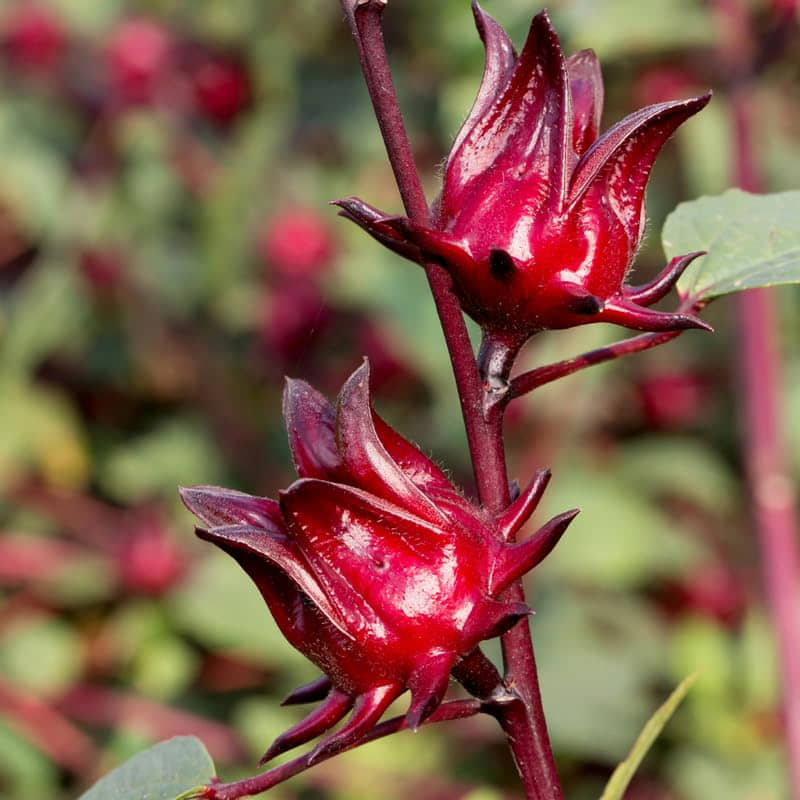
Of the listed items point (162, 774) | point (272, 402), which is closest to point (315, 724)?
point (162, 774)

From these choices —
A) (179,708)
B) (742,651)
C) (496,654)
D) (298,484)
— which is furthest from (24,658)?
(298,484)

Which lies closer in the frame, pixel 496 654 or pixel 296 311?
pixel 496 654

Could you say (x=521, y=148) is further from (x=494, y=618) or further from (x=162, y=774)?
(x=162, y=774)

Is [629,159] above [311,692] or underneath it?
→ above

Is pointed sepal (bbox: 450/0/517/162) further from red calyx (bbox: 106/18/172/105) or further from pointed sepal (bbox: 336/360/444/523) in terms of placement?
red calyx (bbox: 106/18/172/105)

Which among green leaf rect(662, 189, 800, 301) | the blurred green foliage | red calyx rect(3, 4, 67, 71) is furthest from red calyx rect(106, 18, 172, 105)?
green leaf rect(662, 189, 800, 301)

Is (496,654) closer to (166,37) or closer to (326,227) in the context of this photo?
(326,227)

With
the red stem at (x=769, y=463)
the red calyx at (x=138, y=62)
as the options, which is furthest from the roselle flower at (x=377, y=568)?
the red calyx at (x=138, y=62)
